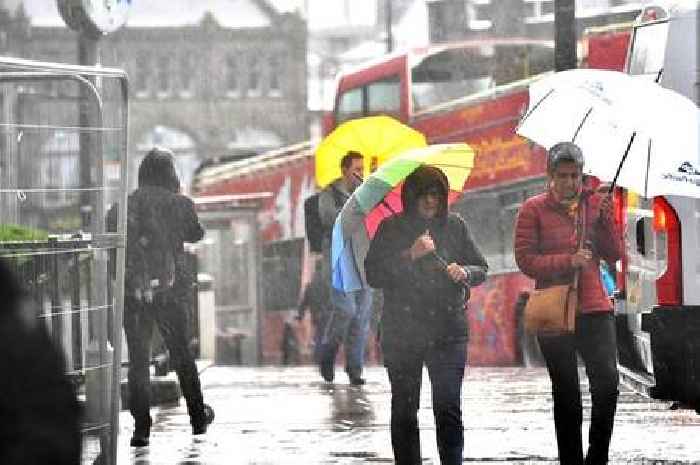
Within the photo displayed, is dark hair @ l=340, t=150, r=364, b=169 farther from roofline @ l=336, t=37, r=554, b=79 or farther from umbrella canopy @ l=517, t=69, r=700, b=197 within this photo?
roofline @ l=336, t=37, r=554, b=79

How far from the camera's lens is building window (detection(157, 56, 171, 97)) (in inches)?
4360

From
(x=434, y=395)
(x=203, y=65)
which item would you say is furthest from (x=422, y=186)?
(x=203, y=65)

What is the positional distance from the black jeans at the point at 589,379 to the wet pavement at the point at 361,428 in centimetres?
114

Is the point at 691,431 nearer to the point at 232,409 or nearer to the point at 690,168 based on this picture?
the point at 690,168

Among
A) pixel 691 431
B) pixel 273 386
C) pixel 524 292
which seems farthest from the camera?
pixel 524 292

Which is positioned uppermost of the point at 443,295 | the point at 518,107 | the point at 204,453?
the point at 518,107

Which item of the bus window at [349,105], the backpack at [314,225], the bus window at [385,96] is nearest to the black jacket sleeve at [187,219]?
the backpack at [314,225]

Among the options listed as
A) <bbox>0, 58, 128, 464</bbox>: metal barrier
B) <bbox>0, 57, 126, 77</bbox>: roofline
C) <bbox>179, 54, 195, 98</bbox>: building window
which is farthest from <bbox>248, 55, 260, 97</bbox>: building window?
<bbox>0, 57, 126, 77</bbox>: roofline

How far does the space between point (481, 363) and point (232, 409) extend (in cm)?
811

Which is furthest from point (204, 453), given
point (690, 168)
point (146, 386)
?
point (690, 168)

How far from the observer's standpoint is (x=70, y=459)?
8.50ft

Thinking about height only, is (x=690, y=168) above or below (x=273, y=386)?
above

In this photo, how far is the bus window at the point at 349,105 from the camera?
2583cm

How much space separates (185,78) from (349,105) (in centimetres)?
8579
